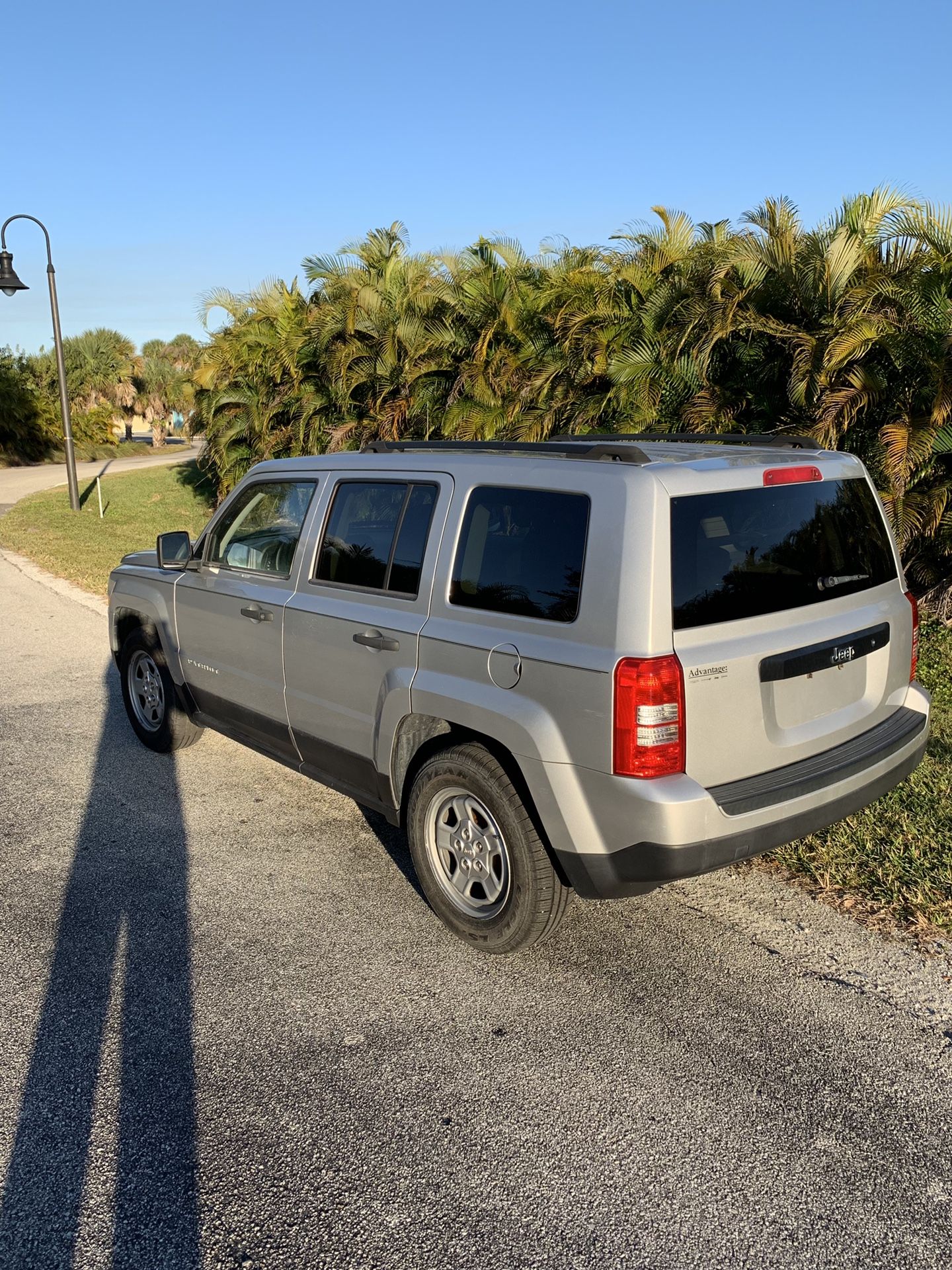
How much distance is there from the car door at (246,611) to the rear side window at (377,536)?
28 cm

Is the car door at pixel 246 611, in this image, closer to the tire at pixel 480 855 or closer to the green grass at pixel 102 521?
the tire at pixel 480 855

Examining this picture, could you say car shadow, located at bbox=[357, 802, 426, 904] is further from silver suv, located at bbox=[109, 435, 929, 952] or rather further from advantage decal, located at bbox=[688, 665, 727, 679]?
advantage decal, located at bbox=[688, 665, 727, 679]

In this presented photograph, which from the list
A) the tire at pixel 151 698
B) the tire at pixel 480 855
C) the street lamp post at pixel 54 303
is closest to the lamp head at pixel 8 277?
the street lamp post at pixel 54 303

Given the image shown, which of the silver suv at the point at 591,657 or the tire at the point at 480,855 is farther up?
the silver suv at the point at 591,657

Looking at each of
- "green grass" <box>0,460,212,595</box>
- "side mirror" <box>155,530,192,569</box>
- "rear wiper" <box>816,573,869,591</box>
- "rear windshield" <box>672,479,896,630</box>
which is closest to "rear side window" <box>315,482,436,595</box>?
"rear windshield" <box>672,479,896,630</box>

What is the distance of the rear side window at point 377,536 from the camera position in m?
4.02

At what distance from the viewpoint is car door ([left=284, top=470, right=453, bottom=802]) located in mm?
3967

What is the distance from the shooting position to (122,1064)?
10.2 ft

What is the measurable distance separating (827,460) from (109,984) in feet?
11.0

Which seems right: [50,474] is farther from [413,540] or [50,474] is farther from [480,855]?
[480,855]

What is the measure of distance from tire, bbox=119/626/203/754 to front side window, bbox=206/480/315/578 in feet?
3.03

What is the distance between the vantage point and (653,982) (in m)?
3.56

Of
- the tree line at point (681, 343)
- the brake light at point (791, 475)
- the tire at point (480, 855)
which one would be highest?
the tree line at point (681, 343)

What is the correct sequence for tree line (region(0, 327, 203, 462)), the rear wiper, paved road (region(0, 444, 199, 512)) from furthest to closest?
tree line (region(0, 327, 203, 462))
paved road (region(0, 444, 199, 512))
the rear wiper
